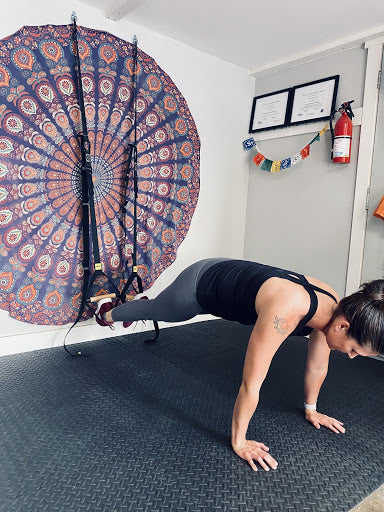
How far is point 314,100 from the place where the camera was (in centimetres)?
335

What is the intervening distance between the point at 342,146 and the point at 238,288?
1.90m

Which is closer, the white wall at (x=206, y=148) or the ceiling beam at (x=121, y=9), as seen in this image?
the ceiling beam at (x=121, y=9)

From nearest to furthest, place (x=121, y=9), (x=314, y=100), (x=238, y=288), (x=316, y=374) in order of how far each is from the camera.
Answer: (x=238, y=288) < (x=316, y=374) < (x=121, y=9) < (x=314, y=100)

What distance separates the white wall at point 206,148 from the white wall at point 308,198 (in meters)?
0.20

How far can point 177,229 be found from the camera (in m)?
3.42

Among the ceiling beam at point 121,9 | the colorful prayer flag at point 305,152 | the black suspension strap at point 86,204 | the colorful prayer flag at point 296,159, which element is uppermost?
the ceiling beam at point 121,9

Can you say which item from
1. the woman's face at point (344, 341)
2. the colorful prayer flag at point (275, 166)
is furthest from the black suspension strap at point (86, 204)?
the colorful prayer flag at point (275, 166)

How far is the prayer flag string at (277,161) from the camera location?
336 cm

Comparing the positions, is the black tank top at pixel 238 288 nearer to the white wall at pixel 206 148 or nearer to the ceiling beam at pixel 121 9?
the white wall at pixel 206 148

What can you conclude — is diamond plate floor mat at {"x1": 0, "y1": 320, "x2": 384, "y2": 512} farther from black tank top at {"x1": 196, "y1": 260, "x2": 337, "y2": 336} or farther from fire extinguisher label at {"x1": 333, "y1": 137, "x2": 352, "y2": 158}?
fire extinguisher label at {"x1": 333, "y1": 137, "x2": 352, "y2": 158}

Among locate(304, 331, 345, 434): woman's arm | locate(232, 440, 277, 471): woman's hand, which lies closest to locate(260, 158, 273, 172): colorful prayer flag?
locate(304, 331, 345, 434): woman's arm

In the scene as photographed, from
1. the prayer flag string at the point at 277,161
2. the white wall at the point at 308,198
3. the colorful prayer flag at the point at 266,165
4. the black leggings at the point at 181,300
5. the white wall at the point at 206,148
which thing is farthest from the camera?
the colorful prayer flag at the point at 266,165

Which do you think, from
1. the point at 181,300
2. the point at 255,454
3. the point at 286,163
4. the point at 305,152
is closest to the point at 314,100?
the point at 305,152

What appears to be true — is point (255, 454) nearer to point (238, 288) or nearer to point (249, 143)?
point (238, 288)
